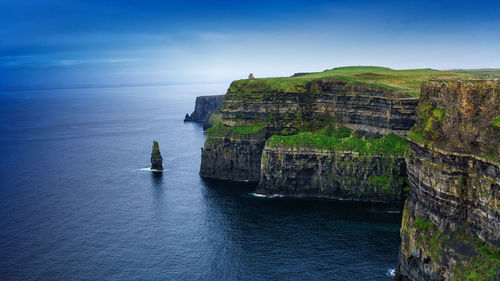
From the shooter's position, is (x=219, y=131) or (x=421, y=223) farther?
(x=219, y=131)

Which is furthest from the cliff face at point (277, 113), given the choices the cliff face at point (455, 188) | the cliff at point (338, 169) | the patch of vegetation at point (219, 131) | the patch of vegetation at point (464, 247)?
the patch of vegetation at point (464, 247)

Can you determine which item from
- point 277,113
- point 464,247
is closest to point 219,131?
point 277,113

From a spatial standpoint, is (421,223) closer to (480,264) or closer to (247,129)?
(480,264)

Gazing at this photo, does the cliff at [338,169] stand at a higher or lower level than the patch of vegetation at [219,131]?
lower

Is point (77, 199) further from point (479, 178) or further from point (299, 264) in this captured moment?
point (479, 178)

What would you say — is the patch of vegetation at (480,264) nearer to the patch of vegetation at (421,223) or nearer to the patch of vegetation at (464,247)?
the patch of vegetation at (464,247)

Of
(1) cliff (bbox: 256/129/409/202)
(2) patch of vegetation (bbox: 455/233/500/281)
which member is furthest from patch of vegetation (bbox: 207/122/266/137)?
(2) patch of vegetation (bbox: 455/233/500/281)

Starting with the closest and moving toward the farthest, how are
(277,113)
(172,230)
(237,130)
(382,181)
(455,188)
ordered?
(455,188) → (172,230) → (382,181) → (237,130) → (277,113)
